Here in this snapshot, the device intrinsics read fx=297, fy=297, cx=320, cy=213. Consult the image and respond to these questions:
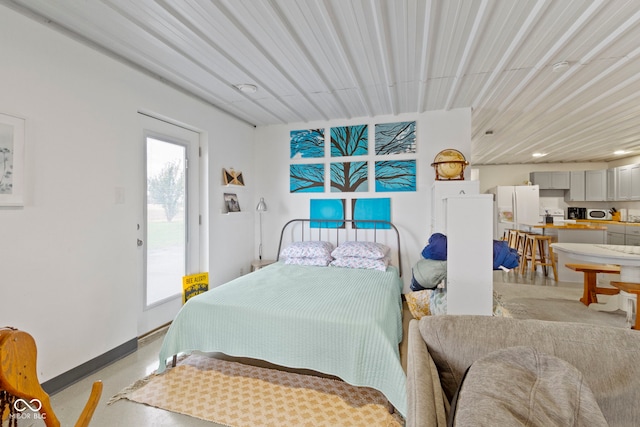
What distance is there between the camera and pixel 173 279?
129 inches

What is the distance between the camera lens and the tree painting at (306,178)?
4336mm

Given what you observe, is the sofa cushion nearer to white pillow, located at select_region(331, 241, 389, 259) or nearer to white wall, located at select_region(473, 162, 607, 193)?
white pillow, located at select_region(331, 241, 389, 259)

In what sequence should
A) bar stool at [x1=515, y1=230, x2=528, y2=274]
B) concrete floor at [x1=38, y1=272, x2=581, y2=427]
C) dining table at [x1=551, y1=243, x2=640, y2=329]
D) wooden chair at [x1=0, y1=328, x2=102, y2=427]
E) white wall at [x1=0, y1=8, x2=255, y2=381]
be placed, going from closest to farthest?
wooden chair at [x1=0, y1=328, x2=102, y2=427] → concrete floor at [x1=38, y1=272, x2=581, y2=427] → white wall at [x1=0, y1=8, x2=255, y2=381] → dining table at [x1=551, y1=243, x2=640, y2=329] → bar stool at [x1=515, y1=230, x2=528, y2=274]

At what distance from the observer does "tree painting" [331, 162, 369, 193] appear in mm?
4164

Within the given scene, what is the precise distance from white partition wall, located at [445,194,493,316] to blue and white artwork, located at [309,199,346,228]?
2.24 meters

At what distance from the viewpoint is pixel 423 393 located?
0.89 m

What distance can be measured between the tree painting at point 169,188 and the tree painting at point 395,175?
8.20ft

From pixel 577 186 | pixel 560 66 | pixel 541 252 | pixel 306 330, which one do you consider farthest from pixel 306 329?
pixel 577 186

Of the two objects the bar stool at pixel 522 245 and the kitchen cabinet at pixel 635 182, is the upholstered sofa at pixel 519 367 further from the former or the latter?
the kitchen cabinet at pixel 635 182

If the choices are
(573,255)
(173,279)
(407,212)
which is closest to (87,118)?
(173,279)

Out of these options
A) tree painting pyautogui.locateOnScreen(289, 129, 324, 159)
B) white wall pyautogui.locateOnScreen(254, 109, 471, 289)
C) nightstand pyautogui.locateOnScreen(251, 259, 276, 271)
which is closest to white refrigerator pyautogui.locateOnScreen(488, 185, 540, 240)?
white wall pyautogui.locateOnScreen(254, 109, 471, 289)

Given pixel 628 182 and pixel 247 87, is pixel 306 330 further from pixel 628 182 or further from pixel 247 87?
pixel 628 182

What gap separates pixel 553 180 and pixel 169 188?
29.2 feet

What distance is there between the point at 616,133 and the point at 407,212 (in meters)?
4.02
